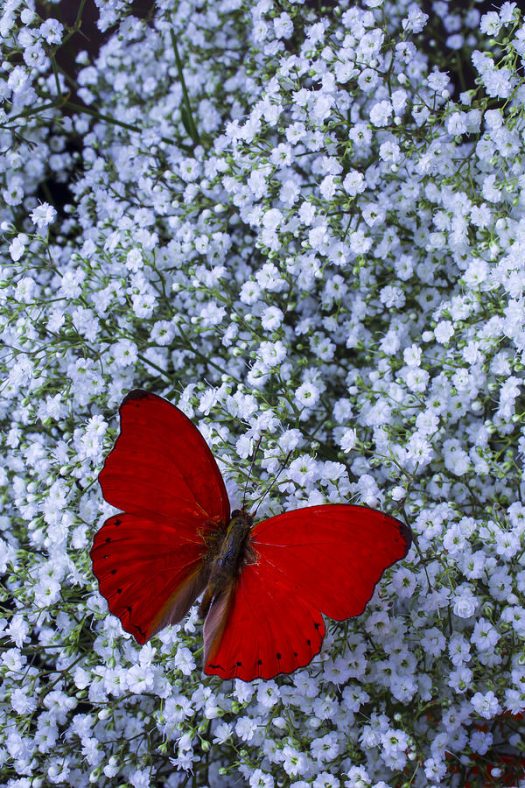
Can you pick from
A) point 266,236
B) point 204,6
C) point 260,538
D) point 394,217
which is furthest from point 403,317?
point 204,6

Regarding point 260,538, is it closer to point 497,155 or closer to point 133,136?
point 497,155

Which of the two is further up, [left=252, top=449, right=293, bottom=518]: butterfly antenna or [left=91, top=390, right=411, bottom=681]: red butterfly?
[left=252, top=449, right=293, bottom=518]: butterfly antenna

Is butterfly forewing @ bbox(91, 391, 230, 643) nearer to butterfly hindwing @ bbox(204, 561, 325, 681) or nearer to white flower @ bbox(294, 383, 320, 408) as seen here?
butterfly hindwing @ bbox(204, 561, 325, 681)

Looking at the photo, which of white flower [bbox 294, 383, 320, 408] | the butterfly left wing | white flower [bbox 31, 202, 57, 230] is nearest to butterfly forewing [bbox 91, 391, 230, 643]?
the butterfly left wing

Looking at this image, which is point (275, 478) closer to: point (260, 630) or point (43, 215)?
point (260, 630)

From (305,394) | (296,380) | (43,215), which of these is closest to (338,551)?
(305,394)

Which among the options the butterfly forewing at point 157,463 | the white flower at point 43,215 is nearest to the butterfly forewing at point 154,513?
the butterfly forewing at point 157,463

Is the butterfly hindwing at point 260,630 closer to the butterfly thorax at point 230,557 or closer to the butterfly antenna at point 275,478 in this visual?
the butterfly thorax at point 230,557
